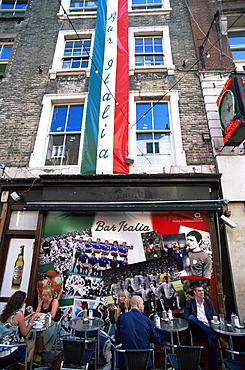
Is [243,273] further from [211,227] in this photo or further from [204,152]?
[204,152]

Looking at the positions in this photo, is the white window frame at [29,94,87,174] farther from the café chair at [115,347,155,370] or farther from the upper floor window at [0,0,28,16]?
the upper floor window at [0,0,28,16]

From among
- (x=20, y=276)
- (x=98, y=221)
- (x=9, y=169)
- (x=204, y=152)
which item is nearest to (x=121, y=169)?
(x=98, y=221)

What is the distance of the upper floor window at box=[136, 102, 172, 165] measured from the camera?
758 cm

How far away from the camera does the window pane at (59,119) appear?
8.16 m

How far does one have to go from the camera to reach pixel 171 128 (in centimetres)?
789

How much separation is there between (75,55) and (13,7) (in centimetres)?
486

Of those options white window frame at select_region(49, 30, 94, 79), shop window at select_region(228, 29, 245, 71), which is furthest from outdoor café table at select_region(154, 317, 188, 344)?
shop window at select_region(228, 29, 245, 71)

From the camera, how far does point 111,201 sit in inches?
258

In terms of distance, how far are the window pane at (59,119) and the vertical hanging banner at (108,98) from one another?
102 cm

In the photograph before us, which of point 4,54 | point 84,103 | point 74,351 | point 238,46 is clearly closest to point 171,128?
point 84,103

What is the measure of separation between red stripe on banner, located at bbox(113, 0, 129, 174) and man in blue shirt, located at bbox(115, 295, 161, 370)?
13.6ft

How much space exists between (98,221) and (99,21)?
26.5 ft

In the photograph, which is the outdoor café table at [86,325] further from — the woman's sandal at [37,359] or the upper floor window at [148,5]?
the upper floor window at [148,5]

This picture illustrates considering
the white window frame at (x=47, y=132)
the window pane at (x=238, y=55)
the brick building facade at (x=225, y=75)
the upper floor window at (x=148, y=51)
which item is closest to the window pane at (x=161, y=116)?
the brick building facade at (x=225, y=75)
